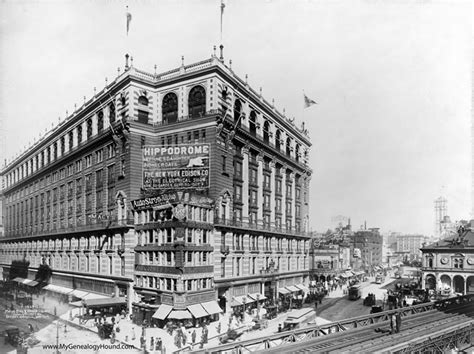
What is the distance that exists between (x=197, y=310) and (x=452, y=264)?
162 feet

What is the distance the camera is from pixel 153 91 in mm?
46094

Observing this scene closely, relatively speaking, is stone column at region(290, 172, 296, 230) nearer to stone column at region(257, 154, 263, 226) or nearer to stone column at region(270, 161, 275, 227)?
stone column at region(270, 161, 275, 227)

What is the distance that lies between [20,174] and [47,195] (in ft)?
58.0

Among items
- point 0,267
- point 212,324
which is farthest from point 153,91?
point 0,267

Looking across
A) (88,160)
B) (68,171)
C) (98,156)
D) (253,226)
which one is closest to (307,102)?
(253,226)

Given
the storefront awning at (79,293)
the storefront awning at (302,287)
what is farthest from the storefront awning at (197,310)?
the storefront awning at (302,287)

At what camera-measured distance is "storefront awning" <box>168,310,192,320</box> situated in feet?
119

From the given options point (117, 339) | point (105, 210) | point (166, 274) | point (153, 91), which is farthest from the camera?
point (105, 210)

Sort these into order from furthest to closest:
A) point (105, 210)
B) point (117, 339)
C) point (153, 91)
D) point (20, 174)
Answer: point (20, 174)
point (105, 210)
point (153, 91)
point (117, 339)

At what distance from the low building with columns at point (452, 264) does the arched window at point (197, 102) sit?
1929 inches

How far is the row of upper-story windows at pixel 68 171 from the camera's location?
49.8 metres

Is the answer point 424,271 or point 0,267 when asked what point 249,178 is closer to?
point 424,271

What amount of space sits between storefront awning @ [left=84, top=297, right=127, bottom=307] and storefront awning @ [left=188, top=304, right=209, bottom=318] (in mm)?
10334

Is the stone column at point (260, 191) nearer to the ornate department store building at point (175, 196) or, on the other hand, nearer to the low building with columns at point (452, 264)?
the ornate department store building at point (175, 196)
